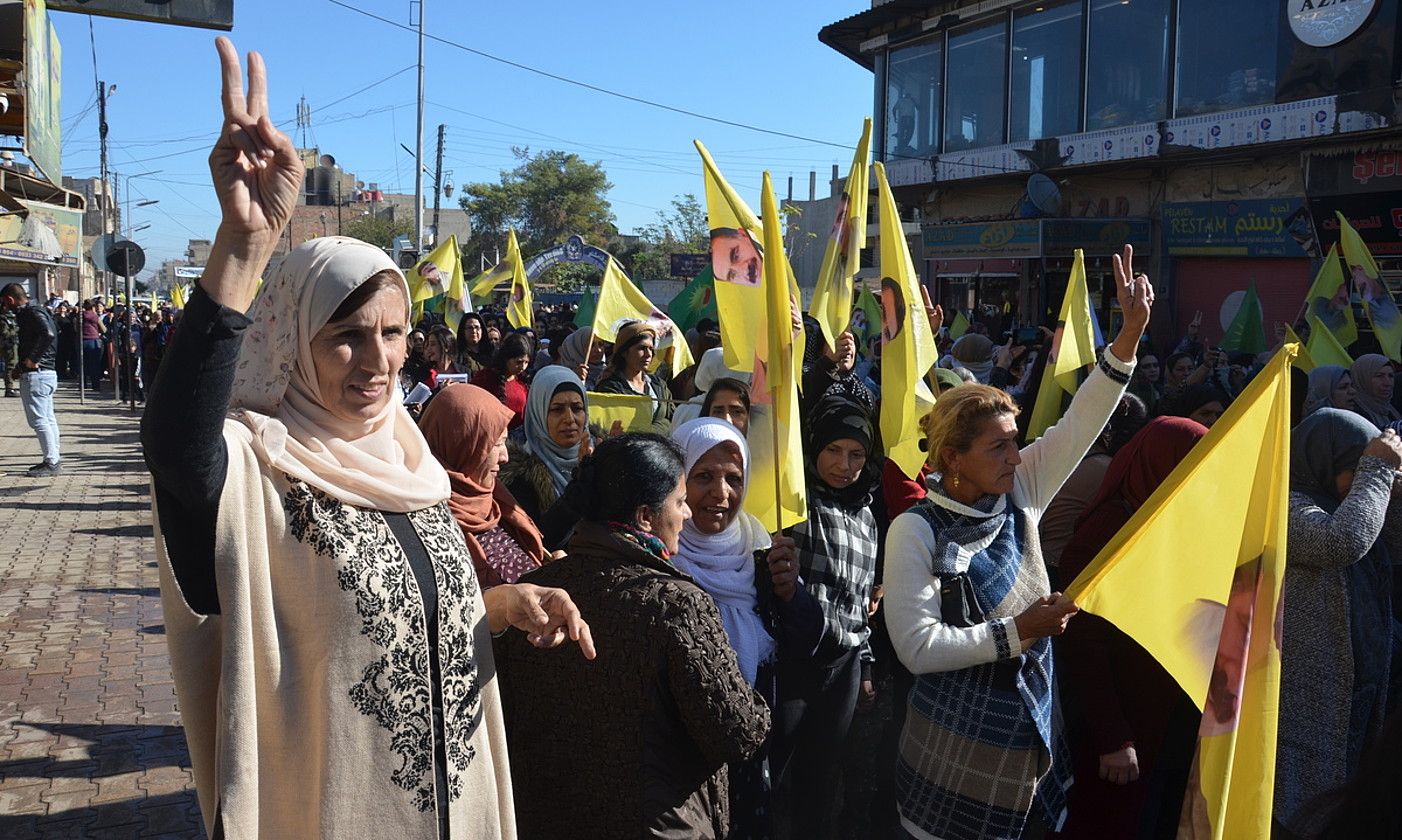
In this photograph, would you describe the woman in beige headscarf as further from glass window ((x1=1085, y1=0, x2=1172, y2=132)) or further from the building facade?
glass window ((x1=1085, y1=0, x2=1172, y2=132))

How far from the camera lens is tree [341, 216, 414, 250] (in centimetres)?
7081

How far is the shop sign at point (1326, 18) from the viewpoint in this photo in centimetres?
1667

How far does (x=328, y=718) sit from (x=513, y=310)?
12.9 m

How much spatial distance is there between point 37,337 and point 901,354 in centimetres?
1015

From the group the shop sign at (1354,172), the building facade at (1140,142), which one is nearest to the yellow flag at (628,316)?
the building facade at (1140,142)

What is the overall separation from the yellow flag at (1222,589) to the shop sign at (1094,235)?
60.7ft

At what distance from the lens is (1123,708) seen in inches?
144

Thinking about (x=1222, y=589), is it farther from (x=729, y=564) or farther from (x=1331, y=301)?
(x=1331, y=301)

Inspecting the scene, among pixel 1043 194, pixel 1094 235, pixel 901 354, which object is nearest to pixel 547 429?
pixel 901 354

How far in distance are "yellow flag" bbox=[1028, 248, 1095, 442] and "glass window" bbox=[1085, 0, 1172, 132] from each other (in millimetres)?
15068

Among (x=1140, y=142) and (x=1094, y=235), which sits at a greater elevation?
(x=1140, y=142)

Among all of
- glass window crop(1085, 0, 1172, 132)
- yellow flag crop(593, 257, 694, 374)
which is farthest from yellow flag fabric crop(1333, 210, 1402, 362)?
glass window crop(1085, 0, 1172, 132)

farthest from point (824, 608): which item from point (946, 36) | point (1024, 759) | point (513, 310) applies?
point (946, 36)

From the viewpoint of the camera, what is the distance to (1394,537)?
14.4ft
